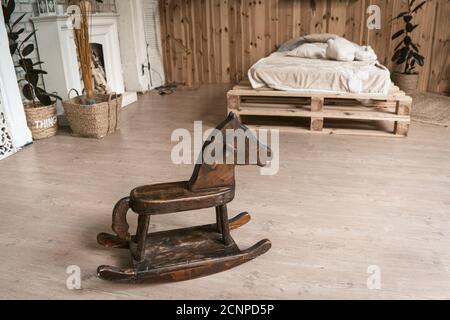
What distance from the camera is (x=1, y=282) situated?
1618 mm

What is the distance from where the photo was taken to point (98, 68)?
440cm

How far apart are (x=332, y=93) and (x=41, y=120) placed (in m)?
2.43

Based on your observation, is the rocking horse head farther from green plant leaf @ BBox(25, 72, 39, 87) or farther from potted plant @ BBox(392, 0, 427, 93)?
potted plant @ BBox(392, 0, 427, 93)

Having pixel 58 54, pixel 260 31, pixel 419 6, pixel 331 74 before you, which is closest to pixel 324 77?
pixel 331 74

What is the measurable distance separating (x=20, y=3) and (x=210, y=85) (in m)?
2.63

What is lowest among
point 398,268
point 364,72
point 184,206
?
point 398,268

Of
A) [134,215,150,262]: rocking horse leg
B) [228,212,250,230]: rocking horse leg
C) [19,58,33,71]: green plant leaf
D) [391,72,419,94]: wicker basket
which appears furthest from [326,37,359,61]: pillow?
[134,215,150,262]: rocking horse leg

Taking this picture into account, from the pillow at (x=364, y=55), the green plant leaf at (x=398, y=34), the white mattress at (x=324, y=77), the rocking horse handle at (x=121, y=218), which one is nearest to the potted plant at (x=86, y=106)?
the white mattress at (x=324, y=77)

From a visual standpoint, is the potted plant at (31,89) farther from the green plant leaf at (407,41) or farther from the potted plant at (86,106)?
the green plant leaf at (407,41)

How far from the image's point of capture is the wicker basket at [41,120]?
3.28 meters

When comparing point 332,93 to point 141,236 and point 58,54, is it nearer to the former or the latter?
point 141,236

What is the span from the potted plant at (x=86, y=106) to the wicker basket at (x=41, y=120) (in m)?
0.14
